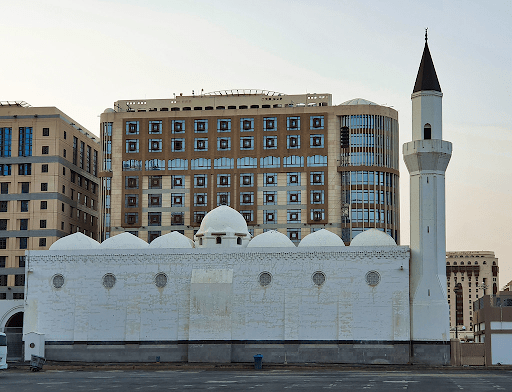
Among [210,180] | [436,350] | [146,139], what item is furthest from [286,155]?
[436,350]

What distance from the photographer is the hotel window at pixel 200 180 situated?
97562mm

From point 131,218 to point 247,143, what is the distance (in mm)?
17405

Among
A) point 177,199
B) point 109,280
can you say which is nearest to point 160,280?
point 109,280

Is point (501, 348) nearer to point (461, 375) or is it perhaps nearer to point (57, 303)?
point (461, 375)

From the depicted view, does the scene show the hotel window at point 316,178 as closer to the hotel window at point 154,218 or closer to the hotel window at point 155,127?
the hotel window at point 154,218

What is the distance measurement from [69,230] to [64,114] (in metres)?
14.3

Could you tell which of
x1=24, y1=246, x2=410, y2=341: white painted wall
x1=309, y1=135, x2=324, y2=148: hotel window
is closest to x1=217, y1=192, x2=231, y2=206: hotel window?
x1=309, y1=135, x2=324, y2=148: hotel window

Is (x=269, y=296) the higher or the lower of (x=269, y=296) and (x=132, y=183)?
the lower

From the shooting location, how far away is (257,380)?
46.2 m

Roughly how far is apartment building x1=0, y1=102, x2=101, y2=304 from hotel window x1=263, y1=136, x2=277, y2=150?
24489 millimetres

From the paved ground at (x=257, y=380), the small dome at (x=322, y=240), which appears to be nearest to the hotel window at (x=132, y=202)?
the small dome at (x=322, y=240)

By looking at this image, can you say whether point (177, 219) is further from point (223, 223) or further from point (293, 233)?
point (223, 223)

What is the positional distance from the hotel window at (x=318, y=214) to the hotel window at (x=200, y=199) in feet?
44.4

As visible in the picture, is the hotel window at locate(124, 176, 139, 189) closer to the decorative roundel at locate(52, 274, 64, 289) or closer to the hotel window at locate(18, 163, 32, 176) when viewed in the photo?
the hotel window at locate(18, 163, 32, 176)
